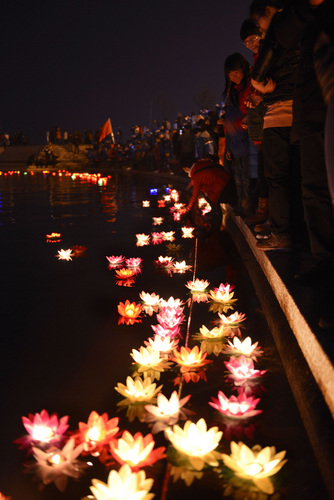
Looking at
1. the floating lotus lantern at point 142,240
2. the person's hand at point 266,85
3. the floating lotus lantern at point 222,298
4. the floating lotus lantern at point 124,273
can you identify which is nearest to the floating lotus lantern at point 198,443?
the floating lotus lantern at point 222,298

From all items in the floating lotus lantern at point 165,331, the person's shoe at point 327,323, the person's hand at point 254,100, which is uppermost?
the person's hand at point 254,100

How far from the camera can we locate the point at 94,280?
451 cm

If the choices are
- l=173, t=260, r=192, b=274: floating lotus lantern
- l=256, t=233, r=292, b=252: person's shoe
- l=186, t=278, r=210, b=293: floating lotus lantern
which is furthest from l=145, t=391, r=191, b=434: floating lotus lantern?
l=173, t=260, r=192, b=274: floating lotus lantern

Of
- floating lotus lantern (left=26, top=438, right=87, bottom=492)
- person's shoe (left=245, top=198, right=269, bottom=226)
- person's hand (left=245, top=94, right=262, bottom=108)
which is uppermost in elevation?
person's hand (left=245, top=94, right=262, bottom=108)

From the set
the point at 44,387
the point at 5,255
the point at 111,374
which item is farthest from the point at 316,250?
the point at 5,255

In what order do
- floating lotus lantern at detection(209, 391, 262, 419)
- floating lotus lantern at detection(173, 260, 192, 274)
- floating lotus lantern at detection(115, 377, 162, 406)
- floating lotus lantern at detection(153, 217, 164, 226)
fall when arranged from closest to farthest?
floating lotus lantern at detection(209, 391, 262, 419) < floating lotus lantern at detection(115, 377, 162, 406) < floating lotus lantern at detection(173, 260, 192, 274) < floating lotus lantern at detection(153, 217, 164, 226)

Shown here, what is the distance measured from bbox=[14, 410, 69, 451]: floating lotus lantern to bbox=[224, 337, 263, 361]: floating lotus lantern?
3.77 ft

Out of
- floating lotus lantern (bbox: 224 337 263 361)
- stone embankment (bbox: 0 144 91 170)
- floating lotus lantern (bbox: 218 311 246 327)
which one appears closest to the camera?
floating lotus lantern (bbox: 224 337 263 361)

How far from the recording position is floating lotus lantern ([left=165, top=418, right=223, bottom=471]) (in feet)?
5.76

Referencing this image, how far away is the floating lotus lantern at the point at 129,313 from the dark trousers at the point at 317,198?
1348 millimetres

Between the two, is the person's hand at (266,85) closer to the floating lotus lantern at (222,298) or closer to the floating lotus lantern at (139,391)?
the floating lotus lantern at (222,298)

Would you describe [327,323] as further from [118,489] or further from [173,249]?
[173,249]

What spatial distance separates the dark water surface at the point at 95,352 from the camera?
1.71 meters

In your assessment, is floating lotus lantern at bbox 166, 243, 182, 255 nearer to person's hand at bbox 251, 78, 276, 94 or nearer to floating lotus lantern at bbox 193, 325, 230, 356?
person's hand at bbox 251, 78, 276, 94
